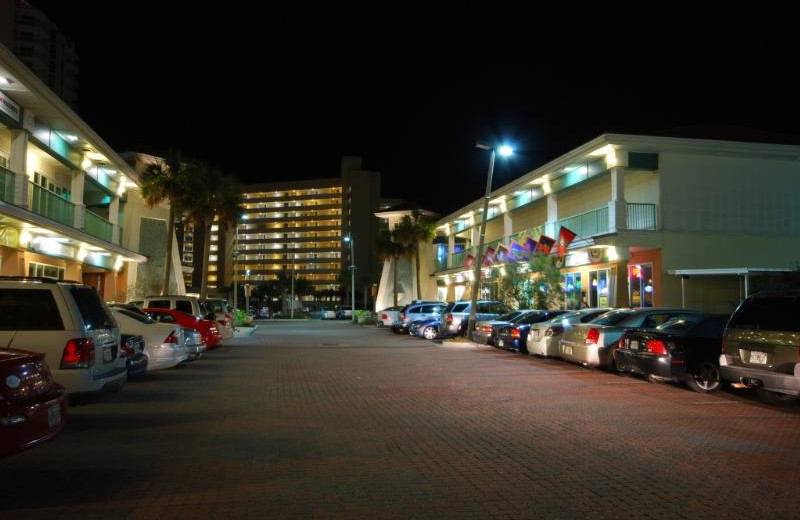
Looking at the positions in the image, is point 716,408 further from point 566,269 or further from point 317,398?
point 566,269

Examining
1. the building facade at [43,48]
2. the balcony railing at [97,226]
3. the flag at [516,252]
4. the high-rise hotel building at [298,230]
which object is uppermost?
the building facade at [43,48]

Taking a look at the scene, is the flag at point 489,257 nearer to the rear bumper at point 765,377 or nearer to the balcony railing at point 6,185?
the balcony railing at point 6,185

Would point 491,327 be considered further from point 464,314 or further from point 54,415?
point 54,415

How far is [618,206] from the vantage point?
25359 mm

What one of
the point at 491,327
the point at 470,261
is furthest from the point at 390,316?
the point at 491,327

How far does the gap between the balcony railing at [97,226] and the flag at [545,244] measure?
19.0m

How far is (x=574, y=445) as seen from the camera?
7.77 meters

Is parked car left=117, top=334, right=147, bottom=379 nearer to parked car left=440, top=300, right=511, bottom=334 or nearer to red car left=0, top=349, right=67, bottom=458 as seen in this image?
red car left=0, top=349, right=67, bottom=458

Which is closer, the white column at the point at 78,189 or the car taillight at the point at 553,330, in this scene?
the car taillight at the point at 553,330

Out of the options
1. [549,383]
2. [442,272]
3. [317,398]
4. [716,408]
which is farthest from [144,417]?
[442,272]

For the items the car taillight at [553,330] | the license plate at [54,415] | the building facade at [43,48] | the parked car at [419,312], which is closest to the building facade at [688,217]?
the car taillight at [553,330]

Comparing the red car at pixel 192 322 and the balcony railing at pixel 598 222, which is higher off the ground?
the balcony railing at pixel 598 222

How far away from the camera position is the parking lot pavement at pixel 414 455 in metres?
5.52

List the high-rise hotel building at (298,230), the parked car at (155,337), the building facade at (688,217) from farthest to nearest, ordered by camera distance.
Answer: the high-rise hotel building at (298,230) < the building facade at (688,217) < the parked car at (155,337)
